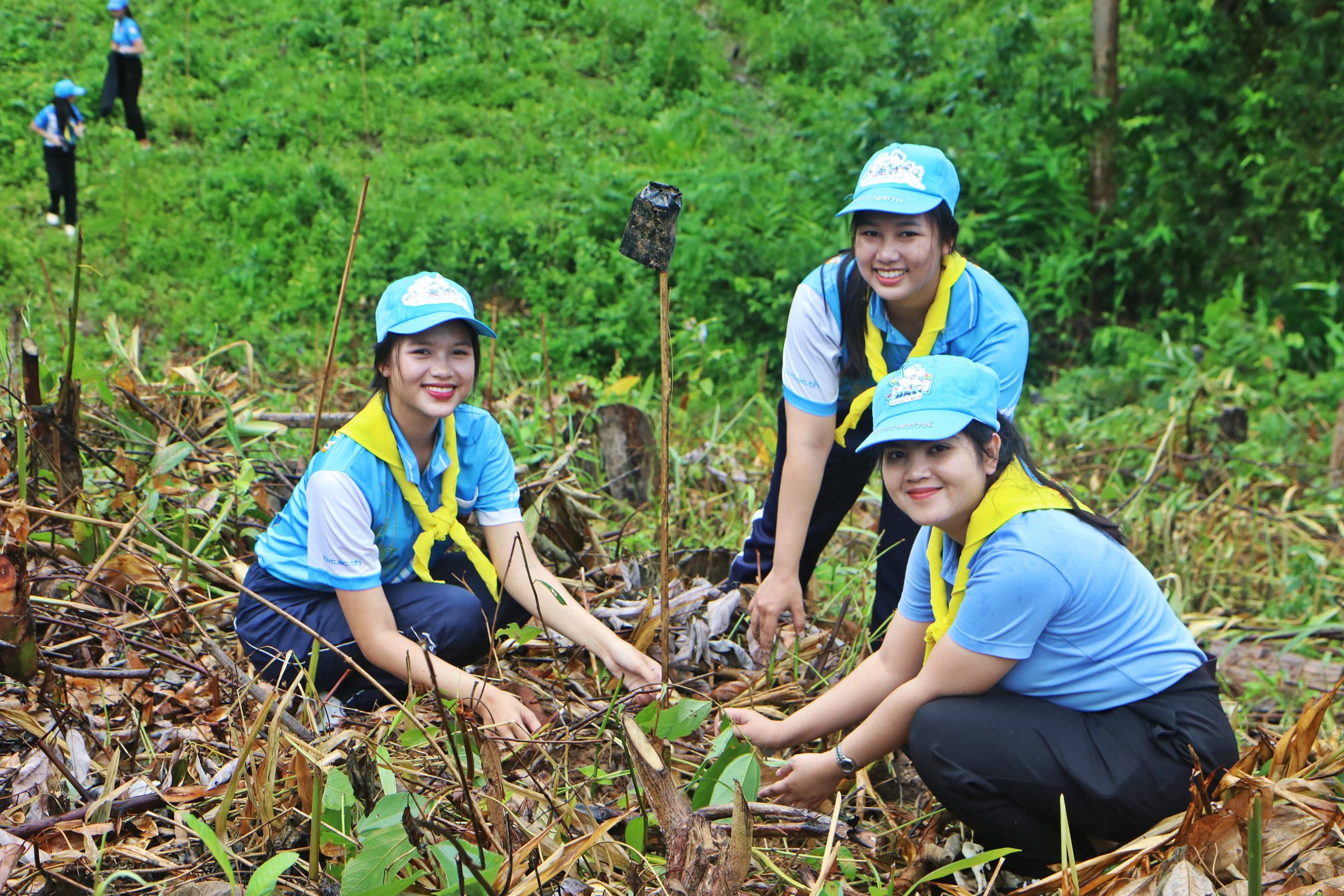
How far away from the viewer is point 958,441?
1934 mm

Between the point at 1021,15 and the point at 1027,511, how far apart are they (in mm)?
6163

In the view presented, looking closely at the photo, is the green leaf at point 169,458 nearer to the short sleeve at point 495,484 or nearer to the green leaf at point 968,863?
the short sleeve at point 495,484

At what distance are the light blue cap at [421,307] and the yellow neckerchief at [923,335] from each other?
0.90 m

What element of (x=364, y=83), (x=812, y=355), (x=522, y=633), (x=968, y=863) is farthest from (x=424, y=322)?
(x=364, y=83)

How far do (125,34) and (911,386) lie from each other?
7.80 m

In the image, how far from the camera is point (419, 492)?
8.05ft

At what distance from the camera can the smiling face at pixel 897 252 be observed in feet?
7.86

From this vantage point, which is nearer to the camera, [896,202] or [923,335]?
[896,202]

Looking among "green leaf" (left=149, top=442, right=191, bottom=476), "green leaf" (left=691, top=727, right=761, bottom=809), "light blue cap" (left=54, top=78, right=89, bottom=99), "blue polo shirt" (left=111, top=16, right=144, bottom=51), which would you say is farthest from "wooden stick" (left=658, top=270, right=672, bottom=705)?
"blue polo shirt" (left=111, top=16, right=144, bottom=51)

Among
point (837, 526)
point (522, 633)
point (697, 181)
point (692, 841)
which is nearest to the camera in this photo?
point (692, 841)

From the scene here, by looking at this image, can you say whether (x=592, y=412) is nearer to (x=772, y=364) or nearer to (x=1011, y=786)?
(x=1011, y=786)

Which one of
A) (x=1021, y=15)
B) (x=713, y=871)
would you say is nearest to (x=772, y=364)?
(x=1021, y=15)

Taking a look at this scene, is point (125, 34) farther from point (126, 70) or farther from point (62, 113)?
point (62, 113)

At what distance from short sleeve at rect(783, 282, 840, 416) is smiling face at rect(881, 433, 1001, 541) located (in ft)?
2.26
